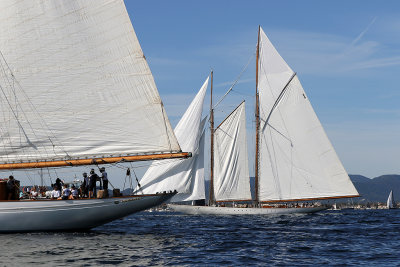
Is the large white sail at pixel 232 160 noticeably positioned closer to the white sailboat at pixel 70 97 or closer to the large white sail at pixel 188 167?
the large white sail at pixel 188 167

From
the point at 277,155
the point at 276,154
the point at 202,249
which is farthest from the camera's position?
the point at 276,154

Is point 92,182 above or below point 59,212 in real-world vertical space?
above

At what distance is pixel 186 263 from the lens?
2433cm

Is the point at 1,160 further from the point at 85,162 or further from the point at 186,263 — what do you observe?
the point at 186,263

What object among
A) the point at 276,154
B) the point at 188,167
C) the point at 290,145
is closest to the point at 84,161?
the point at 188,167

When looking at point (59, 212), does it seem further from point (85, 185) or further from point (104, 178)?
point (104, 178)

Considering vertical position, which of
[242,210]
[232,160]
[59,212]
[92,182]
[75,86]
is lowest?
[242,210]

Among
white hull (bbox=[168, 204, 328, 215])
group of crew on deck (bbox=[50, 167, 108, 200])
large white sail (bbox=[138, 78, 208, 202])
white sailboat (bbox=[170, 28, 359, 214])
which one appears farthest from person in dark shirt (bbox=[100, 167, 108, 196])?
white hull (bbox=[168, 204, 328, 215])

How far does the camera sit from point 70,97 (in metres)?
34.1

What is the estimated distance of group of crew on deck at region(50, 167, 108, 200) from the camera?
3466 centimetres

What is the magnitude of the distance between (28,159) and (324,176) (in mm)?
37833

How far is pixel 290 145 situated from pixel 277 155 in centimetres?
241

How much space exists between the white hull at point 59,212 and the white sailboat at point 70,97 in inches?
2.4

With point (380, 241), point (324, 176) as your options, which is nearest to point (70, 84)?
point (380, 241)
